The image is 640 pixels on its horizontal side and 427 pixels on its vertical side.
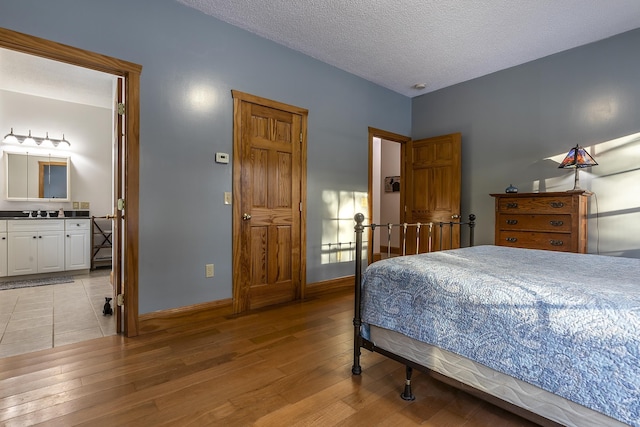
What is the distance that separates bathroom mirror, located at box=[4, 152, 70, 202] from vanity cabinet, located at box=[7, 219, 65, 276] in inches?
25.0

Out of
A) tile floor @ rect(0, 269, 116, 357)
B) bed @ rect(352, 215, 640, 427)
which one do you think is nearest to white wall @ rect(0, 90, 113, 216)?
tile floor @ rect(0, 269, 116, 357)

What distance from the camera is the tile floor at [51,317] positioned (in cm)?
239

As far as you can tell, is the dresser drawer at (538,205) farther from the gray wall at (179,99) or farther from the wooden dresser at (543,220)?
the gray wall at (179,99)

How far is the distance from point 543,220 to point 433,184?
1.46 metres

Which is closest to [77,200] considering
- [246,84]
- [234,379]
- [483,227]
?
[246,84]

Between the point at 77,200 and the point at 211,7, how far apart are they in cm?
429

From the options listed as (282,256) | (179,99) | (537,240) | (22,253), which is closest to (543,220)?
(537,240)

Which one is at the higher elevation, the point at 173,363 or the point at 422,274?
the point at 422,274

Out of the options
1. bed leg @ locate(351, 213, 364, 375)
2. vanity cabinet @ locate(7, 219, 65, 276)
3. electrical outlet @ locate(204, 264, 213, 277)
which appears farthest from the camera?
vanity cabinet @ locate(7, 219, 65, 276)

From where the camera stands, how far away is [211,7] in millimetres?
2752

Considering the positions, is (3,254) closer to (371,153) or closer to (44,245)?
(44,245)

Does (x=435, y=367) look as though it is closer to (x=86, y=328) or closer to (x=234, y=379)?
(x=234, y=379)

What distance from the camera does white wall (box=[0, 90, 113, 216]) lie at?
4.73 m

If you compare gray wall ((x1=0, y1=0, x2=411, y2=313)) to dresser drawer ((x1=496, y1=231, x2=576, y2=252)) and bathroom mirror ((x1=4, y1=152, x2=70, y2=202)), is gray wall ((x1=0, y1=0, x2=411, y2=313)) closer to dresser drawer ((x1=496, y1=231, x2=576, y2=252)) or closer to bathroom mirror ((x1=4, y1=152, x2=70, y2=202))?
dresser drawer ((x1=496, y1=231, x2=576, y2=252))
